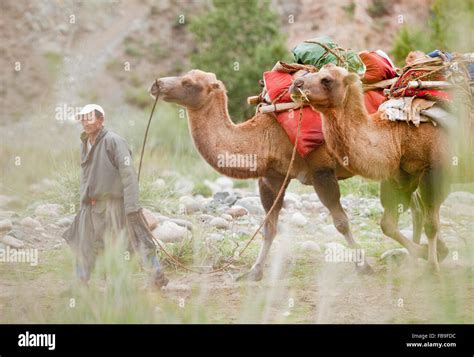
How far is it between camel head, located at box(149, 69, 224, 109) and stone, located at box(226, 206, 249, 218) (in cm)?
292

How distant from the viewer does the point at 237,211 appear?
33.5 ft

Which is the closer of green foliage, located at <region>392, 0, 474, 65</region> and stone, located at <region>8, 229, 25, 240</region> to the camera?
green foliage, located at <region>392, 0, 474, 65</region>

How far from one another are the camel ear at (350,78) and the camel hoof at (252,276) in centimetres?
206

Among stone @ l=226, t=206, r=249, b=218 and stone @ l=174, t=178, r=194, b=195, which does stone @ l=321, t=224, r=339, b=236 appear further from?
stone @ l=174, t=178, r=194, b=195

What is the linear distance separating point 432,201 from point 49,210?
459 cm

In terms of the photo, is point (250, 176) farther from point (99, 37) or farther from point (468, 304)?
point (99, 37)

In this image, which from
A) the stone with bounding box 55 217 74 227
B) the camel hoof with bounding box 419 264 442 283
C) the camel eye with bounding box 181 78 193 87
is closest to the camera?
the camel eye with bounding box 181 78 193 87

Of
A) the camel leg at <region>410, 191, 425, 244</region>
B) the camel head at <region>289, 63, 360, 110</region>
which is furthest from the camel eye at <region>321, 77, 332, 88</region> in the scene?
the camel leg at <region>410, 191, 425, 244</region>

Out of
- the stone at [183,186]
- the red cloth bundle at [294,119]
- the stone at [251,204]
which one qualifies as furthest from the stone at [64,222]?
the red cloth bundle at [294,119]

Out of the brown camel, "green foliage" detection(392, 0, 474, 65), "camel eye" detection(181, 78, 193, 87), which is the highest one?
"green foliage" detection(392, 0, 474, 65)

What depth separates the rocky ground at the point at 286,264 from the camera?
7016 mm

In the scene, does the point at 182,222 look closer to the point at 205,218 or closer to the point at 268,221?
the point at 205,218

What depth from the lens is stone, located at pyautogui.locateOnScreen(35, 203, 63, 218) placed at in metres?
9.77

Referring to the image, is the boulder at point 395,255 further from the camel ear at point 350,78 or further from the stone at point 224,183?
the stone at point 224,183
